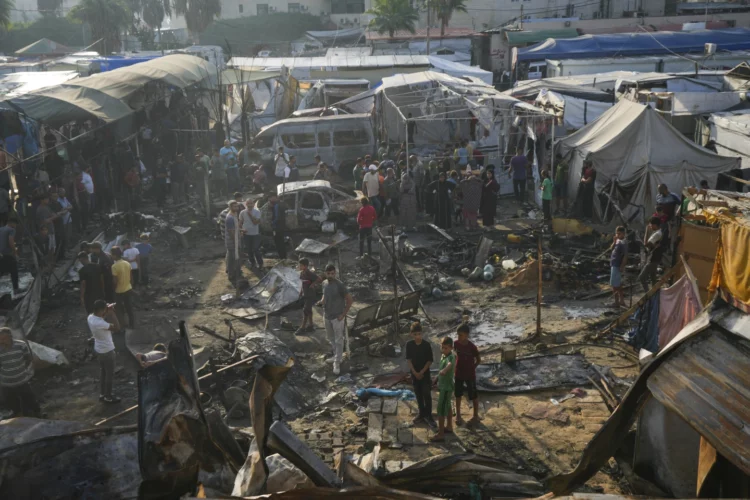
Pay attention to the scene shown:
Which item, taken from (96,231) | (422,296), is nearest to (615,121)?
(422,296)

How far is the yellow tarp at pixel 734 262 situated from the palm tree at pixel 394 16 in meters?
45.1

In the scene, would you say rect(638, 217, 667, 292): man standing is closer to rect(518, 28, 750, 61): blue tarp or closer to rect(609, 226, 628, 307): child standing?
rect(609, 226, 628, 307): child standing

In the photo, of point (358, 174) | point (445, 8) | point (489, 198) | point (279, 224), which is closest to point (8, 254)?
point (279, 224)

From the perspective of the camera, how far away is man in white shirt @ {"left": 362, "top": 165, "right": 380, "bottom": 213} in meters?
18.0

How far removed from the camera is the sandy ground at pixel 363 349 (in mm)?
8734

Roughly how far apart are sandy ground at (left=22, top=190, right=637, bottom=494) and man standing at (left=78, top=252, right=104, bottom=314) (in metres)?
0.70

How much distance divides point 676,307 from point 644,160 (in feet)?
24.5

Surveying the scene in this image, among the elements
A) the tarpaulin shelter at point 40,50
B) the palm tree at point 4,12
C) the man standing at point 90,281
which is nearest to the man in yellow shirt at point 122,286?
the man standing at point 90,281

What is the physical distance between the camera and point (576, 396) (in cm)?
972

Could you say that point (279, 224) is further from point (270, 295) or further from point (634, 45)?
point (634, 45)

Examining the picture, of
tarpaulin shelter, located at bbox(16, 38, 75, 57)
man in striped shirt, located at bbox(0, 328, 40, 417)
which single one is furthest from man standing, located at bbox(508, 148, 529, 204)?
tarpaulin shelter, located at bbox(16, 38, 75, 57)

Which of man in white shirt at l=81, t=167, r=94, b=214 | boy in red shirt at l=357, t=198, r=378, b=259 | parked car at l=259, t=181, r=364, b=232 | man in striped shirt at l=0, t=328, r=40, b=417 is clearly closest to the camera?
man in striped shirt at l=0, t=328, r=40, b=417

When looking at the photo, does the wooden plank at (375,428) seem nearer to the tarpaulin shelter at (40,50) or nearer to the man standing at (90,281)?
the man standing at (90,281)

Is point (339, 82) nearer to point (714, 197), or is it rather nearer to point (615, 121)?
point (615, 121)
